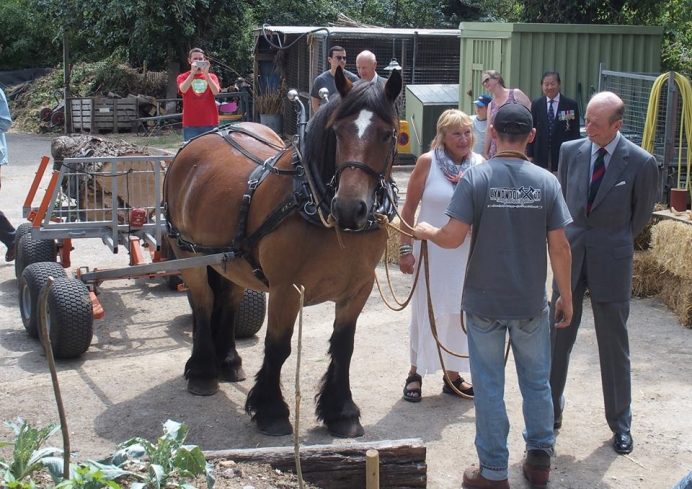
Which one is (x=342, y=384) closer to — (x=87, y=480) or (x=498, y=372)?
(x=498, y=372)

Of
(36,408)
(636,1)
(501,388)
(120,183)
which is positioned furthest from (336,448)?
(636,1)

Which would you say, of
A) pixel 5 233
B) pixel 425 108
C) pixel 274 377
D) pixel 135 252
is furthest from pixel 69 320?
pixel 425 108

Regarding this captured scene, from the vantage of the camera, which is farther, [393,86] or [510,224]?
[393,86]

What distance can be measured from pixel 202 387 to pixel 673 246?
13.7 ft

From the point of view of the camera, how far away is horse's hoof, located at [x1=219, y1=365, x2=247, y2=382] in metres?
6.38

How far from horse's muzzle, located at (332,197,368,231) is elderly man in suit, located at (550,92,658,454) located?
4.38 ft

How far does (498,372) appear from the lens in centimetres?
446

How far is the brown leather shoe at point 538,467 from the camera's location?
458 centimetres

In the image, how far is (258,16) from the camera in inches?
1028

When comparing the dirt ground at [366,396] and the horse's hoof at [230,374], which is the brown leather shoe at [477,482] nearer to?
the dirt ground at [366,396]

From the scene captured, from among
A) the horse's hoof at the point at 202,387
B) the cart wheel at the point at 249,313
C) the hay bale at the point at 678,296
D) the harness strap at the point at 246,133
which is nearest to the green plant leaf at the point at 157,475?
the horse's hoof at the point at 202,387

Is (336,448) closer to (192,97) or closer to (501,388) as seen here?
(501,388)

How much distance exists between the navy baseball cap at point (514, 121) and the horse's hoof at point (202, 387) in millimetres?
2752

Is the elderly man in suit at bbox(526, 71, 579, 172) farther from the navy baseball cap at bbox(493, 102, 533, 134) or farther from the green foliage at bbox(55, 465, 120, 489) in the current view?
A: the green foliage at bbox(55, 465, 120, 489)
